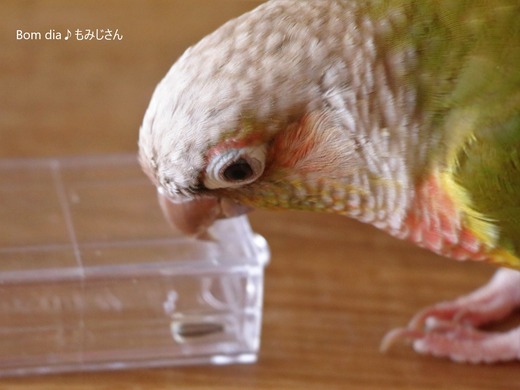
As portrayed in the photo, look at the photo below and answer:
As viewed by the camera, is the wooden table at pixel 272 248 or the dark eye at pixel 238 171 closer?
the dark eye at pixel 238 171

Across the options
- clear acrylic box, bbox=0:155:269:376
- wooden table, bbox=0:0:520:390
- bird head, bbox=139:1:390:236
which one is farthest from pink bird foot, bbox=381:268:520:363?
bird head, bbox=139:1:390:236

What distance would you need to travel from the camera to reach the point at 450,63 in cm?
77

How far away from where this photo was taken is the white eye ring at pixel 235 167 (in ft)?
2.41

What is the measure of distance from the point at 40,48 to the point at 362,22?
96 centimetres

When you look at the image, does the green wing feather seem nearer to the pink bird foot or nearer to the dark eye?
the dark eye

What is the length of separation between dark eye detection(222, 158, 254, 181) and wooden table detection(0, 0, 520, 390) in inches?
11.2

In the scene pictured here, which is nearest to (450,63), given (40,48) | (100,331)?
(100,331)

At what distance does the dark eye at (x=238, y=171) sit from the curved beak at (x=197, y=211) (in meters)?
0.07

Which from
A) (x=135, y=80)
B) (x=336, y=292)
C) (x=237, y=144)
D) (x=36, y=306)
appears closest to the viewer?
(x=237, y=144)

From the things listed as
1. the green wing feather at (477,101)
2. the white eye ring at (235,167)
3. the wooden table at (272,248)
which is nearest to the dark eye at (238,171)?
the white eye ring at (235,167)

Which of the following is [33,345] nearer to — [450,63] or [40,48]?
[450,63]

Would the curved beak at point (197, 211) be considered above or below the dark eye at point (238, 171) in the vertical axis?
below

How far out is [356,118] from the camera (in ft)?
2.48

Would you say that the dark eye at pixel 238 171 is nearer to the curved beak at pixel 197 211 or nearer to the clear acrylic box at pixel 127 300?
the curved beak at pixel 197 211
